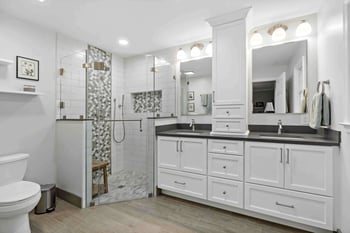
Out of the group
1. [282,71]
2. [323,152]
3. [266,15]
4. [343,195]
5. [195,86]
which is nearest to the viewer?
[343,195]

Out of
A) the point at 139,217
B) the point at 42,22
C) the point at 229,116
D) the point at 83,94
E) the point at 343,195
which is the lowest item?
the point at 139,217

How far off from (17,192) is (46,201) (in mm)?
586

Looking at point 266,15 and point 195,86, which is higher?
point 266,15

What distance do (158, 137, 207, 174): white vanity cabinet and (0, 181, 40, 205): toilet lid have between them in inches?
59.5

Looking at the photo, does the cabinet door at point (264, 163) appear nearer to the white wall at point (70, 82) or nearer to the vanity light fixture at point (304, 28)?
the vanity light fixture at point (304, 28)

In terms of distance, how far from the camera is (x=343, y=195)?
165 cm

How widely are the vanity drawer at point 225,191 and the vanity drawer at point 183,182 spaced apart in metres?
0.09

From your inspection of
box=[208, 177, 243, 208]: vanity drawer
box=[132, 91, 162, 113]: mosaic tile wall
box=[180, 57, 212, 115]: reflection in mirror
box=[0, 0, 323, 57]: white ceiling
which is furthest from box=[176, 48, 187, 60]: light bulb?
box=[208, 177, 243, 208]: vanity drawer

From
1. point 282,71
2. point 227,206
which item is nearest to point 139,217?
point 227,206

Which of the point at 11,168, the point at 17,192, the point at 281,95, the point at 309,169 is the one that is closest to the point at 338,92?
the point at 309,169

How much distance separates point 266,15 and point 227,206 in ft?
7.99

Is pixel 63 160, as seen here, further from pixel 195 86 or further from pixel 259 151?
pixel 259 151

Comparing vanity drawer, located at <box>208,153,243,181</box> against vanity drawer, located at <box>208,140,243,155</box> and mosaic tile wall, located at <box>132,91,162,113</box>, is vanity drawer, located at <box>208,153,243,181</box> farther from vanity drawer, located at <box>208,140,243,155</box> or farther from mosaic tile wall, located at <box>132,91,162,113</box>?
mosaic tile wall, located at <box>132,91,162,113</box>

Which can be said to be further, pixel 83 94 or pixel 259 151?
pixel 83 94
